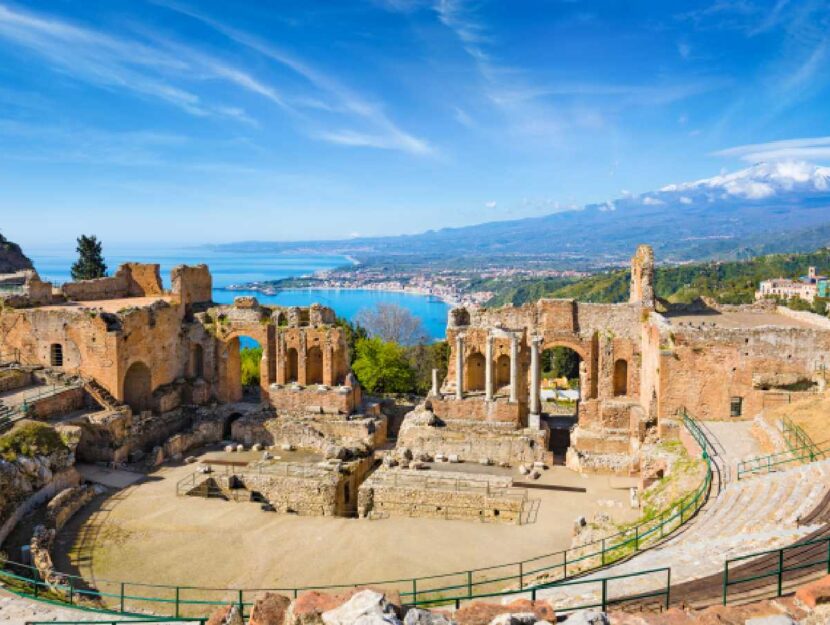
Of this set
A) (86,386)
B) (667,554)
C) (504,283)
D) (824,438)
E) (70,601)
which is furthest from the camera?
(504,283)

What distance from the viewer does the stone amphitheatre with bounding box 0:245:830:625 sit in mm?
13109

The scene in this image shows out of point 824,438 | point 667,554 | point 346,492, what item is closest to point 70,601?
point 346,492

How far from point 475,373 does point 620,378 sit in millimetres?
6416

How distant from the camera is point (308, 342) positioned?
29.9 metres

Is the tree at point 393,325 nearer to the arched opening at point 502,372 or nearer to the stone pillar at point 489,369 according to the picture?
the arched opening at point 502,372

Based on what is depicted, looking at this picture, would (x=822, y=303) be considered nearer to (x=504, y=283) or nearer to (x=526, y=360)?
(x=526, y=360)

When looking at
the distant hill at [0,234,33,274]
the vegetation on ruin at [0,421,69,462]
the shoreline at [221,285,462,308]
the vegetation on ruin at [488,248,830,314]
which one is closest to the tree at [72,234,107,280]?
the distant hill at [0,234,33,274]

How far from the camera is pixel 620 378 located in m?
28.5

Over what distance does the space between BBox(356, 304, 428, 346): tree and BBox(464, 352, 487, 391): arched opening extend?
Result: 933 inches

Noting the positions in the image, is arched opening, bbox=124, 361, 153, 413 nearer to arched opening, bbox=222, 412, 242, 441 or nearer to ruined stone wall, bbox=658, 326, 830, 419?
arched opening, bbox=222, 412, 242, 441

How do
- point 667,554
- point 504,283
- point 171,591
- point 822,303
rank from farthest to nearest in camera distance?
→ point 504,283
point 822,303
point 171,591
point 667,554

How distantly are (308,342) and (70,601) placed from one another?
54.0 ft

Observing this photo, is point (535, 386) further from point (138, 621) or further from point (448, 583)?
point (138, 621)

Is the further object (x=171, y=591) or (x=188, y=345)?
(x=188, y=345)
